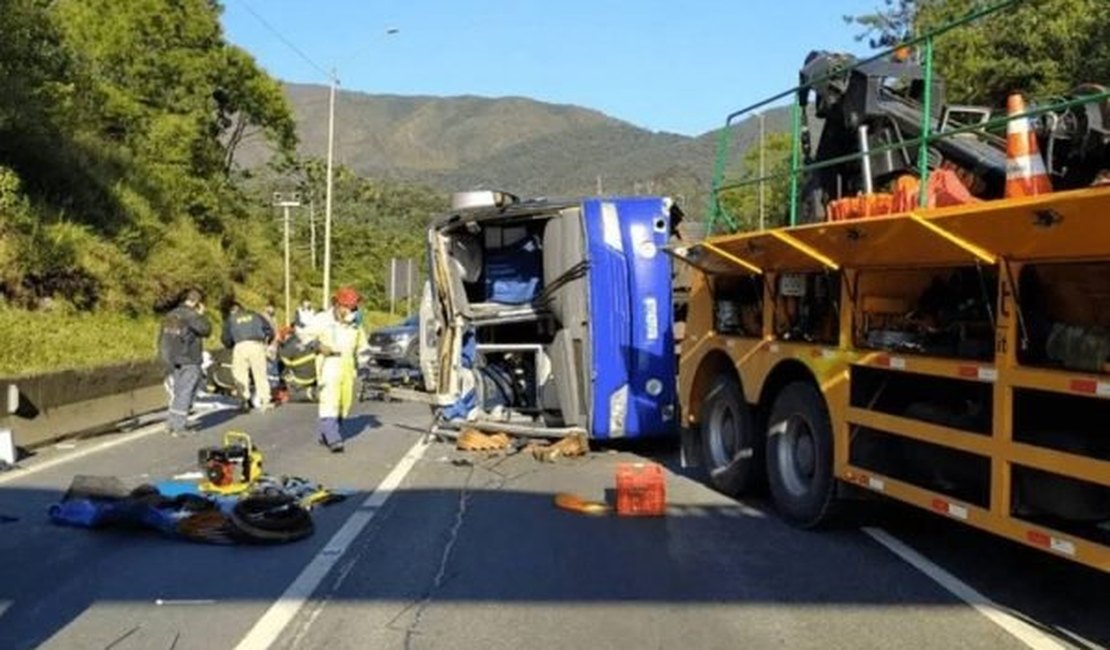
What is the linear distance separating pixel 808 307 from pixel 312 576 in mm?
3904

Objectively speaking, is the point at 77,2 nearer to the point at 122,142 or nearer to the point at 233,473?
the point at 122,142

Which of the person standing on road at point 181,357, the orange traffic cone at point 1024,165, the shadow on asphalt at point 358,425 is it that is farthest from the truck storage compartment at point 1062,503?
the person standing on road at point 181,357

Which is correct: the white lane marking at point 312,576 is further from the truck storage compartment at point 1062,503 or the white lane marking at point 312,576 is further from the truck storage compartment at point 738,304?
the truck storage compartment at point 1062,503

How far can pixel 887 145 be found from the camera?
8.28m

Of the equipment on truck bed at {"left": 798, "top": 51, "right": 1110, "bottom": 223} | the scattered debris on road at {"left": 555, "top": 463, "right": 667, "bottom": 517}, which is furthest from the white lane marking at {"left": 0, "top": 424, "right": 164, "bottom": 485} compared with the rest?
the equipment on truck bed at {"left": 798, "top": 51, "right": 1110, "bottom": 223}

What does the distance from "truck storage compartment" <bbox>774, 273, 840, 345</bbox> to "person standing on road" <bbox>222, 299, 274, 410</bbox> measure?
12.0 m

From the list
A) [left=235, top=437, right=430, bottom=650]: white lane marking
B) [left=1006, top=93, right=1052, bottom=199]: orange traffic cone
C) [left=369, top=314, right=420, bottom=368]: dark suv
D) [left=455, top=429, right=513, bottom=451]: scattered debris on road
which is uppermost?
[left=1006, top=93, right=1052, bottom=199]: orange traffic cone

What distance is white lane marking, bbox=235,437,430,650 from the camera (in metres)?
6.09

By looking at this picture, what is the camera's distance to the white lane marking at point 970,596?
593 cm

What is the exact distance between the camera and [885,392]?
784 cm

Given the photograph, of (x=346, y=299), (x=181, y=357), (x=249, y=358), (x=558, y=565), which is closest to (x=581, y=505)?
(x=558, y=565)

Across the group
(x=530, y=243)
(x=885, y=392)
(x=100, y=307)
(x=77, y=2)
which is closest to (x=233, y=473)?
(x=885, y=392)

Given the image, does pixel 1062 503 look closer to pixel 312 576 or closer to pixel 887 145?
pixel 887 145

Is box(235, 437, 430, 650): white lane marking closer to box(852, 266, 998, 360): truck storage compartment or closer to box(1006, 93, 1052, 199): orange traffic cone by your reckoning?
box(852, 266, 998, 360): truck storage compartment
